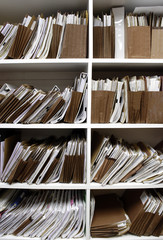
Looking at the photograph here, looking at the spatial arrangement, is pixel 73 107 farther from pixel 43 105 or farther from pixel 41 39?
pixel 41 39

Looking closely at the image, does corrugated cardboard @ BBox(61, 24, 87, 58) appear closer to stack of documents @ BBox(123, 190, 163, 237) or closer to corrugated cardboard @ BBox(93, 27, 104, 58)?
corrugated cardboard @ BBox(93, 27, 104, 58)

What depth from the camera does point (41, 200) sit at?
1018 millimetres

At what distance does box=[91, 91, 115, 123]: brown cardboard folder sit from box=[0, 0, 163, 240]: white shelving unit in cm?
3

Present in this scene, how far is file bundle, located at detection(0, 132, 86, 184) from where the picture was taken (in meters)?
0.89

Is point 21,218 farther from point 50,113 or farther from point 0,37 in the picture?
point 0,37

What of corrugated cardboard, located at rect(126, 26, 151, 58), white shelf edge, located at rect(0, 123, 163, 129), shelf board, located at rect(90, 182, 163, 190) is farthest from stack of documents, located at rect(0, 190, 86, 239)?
corrugated cardboard, located at rect(126, 26, 151, 58)

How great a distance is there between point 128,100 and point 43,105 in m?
0.51

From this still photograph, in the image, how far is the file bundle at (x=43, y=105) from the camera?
871 mm

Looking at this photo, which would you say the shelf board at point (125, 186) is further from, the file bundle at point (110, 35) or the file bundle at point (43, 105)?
the file bundle at point (110, 35)

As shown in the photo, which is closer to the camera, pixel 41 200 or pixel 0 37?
pixel 0 37

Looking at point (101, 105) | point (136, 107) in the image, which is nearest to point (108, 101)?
point (101, 105)

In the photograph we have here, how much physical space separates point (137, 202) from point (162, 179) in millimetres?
247

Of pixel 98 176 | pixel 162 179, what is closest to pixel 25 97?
pixel 98 176

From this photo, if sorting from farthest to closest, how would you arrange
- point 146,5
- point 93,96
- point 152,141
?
1. point 152,141
2. point 146,5
3. point 93,96
